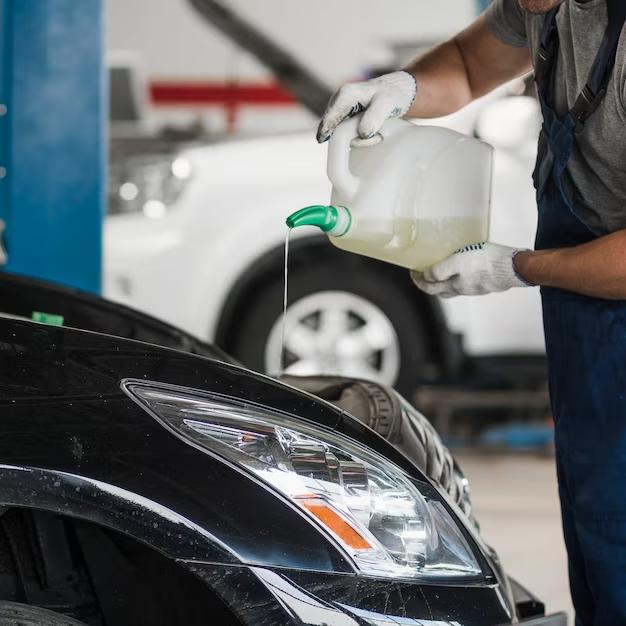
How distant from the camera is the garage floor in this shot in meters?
2.96

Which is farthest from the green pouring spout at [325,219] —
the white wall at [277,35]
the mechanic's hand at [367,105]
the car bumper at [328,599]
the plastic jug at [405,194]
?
the white wall at [277,35]

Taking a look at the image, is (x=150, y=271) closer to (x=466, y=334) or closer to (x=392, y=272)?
(x=392, y=272)

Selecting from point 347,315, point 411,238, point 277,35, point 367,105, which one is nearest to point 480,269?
point 411,238

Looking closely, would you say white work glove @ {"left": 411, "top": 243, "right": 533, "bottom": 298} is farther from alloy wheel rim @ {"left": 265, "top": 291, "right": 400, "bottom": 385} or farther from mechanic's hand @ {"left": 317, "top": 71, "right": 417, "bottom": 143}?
alloy wheel rim @ {"left": 265, "top": 291, "right": 400, "bottom": 385}

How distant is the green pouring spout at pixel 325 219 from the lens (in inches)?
65.4

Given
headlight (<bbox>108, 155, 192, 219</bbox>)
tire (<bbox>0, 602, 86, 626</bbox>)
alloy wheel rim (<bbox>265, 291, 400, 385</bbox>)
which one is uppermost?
headlight (<bbox>108, 155, 192, 219</bbox>)

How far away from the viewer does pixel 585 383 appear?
1694 millimetres

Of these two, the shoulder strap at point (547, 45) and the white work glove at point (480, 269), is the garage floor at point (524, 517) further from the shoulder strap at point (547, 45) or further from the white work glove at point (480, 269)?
the shoulder strap at point (547, 45)

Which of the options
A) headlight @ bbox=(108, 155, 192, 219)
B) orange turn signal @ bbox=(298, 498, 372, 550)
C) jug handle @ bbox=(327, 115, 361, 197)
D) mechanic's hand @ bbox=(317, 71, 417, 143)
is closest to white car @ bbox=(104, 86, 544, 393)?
headlight @ bbox=(108, 155, 192, 219)

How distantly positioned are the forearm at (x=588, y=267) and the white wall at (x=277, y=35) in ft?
17.7

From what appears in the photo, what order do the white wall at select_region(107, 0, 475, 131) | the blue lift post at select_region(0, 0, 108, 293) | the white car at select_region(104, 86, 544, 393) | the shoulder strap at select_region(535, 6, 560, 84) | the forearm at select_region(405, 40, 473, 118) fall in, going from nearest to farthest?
the shoulder strap at select_region(535, 6, 560, 84) < the forearm at select_region(405, 40, 473, 118) < the blue lift post at select_region(0, 0, 108, 293) < the white car at select_region(104, 86, 544, 393) < the white wall at select_region(107, 0, 475, 131)

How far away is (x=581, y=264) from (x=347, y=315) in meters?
2.47

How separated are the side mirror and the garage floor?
120 centimetres

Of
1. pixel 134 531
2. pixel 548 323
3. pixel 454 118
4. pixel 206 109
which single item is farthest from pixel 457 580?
pixel 206 109
